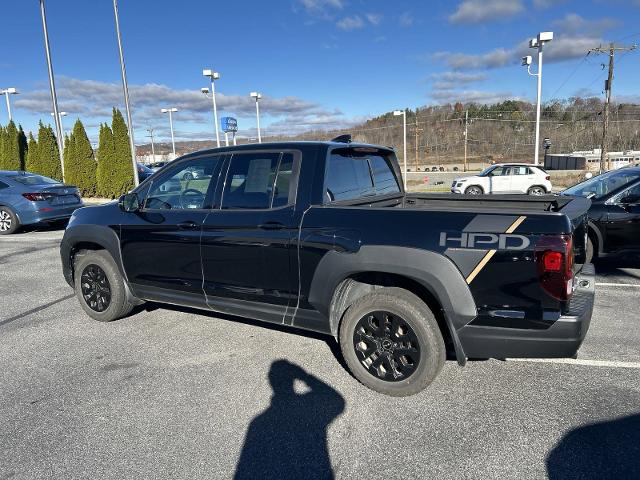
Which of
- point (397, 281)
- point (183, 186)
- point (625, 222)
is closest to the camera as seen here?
point (397, 281)

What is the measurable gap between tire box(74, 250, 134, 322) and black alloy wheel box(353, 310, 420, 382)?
2.66m

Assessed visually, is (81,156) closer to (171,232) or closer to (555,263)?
(171,232)

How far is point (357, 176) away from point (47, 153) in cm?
2328

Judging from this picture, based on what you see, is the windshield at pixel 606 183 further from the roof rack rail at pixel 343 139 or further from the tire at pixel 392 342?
the tire at pixel 392 342

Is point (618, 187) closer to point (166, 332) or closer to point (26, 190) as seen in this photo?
point (166, 332)

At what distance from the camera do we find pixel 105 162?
20.2 metres

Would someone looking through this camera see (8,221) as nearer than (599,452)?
No

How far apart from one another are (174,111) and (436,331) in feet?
147

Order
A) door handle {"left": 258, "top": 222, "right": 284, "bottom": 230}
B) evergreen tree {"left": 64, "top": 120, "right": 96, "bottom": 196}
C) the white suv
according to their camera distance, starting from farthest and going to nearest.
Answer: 1. evergreen tree {"left": 64, "top": 120, "right": 96, "bottom": 196}
2. the white suv
3. door handle {"left": 258, "top": 222, "right": 284, "bottom": 230}

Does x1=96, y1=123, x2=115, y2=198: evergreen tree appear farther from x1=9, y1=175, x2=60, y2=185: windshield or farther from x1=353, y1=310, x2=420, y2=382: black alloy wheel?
x1=353, y1=310, x2=420, y2=382: black alloy wheel

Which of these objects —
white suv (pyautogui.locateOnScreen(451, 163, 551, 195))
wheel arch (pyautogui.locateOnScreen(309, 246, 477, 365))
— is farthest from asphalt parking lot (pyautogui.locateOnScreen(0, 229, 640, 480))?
white suv (pyautogui.locateOnScreen(451, 163, 551, 195))

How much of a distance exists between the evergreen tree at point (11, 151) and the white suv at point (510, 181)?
22205 mm

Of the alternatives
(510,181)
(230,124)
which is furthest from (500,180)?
(230,124)

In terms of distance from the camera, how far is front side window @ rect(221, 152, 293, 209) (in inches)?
139
